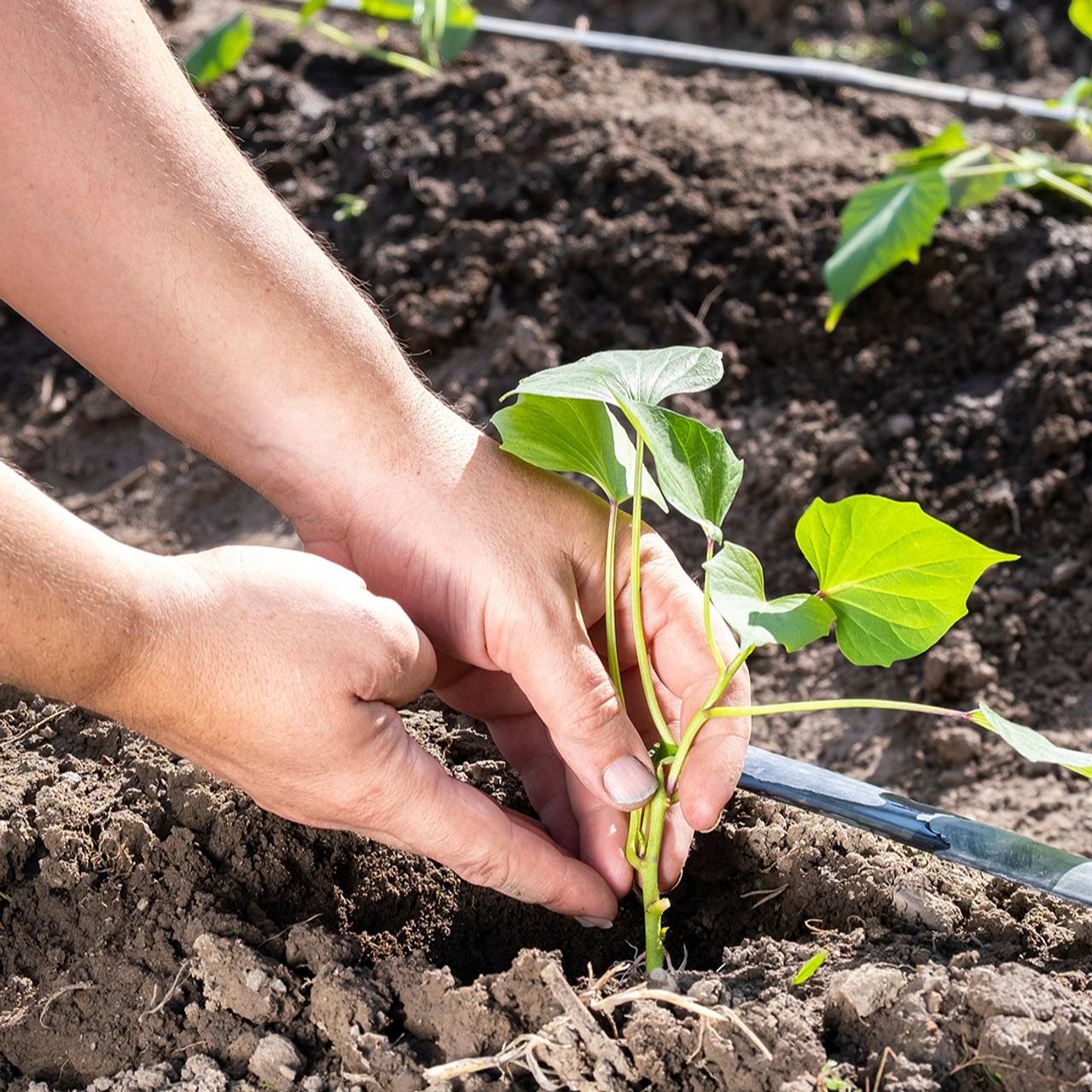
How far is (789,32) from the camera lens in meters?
3.27

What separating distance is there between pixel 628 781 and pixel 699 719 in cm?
8

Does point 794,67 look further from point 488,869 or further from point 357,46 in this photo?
point 488,869

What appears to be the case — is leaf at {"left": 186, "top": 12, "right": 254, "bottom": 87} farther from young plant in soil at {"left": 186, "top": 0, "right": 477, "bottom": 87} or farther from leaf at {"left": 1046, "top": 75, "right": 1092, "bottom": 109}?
leaf at {"left": 1046, "top": 75, "right": 1092, "bottom": 109}

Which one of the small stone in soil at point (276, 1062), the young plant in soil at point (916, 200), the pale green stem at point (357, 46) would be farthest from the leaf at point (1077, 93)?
the small stone in soil at point (276, 1062)

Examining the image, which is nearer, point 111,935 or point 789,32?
point 111,935

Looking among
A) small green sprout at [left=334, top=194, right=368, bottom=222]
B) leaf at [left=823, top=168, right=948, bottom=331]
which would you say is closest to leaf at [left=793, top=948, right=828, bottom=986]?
leaf at [left=823, top=168, right=948, bottom=331]

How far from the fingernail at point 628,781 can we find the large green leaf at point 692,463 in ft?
0.70

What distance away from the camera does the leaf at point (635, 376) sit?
42.4 inches

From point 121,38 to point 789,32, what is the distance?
2.42 meters

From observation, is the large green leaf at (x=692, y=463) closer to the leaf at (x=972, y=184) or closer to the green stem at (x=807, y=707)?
the green stem at (x=807, y=707)

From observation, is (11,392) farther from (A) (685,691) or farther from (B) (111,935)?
(A) (685,691)

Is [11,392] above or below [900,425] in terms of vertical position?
above

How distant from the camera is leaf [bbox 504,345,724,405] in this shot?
108 centimetres

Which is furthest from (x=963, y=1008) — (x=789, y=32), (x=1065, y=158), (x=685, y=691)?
(x=789, y=32)
